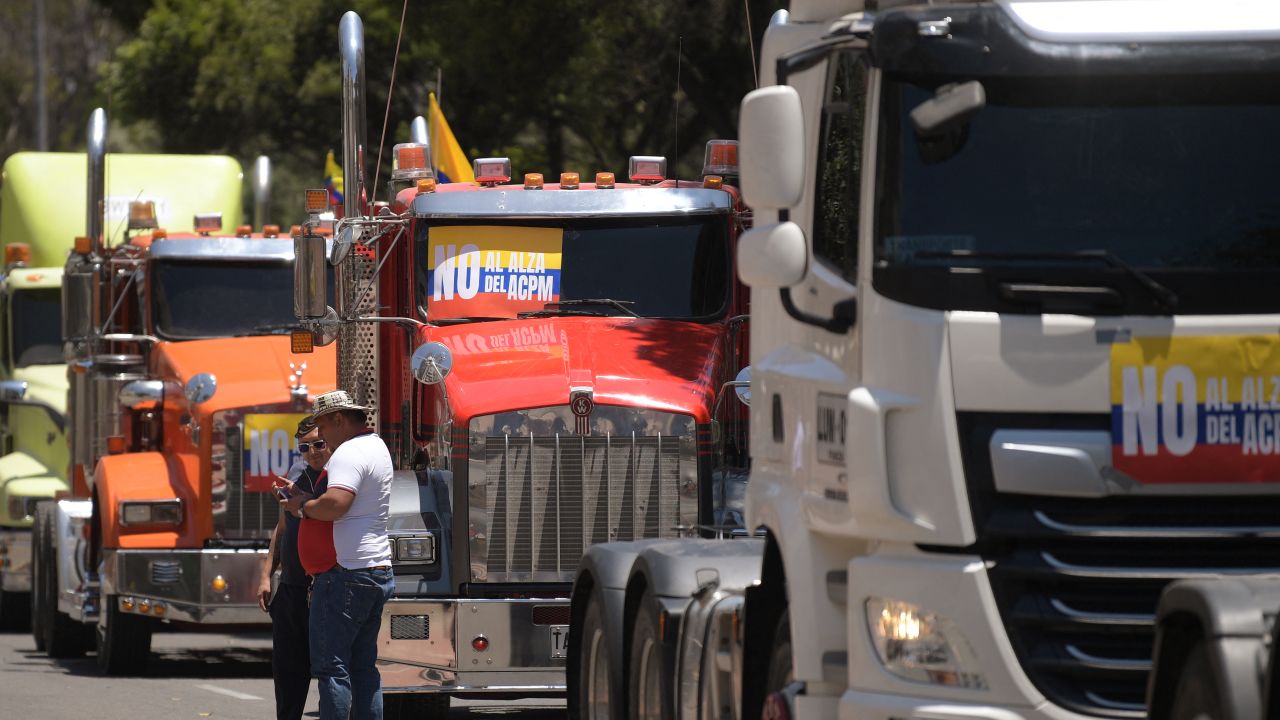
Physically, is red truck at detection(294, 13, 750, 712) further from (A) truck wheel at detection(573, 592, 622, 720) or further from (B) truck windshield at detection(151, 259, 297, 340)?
(B) truck windshield at detection(151, 259, 297, 340)

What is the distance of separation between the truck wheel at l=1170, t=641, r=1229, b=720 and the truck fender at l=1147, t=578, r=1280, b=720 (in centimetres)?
2

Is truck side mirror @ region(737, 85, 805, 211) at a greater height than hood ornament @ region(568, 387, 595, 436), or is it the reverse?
truck side mirror @ region(737, 85, 805, 211)

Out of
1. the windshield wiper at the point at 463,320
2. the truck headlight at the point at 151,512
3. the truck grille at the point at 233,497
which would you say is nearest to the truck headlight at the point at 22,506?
the truck headlight at the point at 151,512

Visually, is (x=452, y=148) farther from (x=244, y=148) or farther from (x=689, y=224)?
(x=244, y=148)

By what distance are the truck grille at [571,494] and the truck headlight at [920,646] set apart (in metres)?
5.17

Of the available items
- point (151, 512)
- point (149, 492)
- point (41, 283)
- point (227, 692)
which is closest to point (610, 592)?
point (227, 692)

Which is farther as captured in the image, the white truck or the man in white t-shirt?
the man in white t-shirt

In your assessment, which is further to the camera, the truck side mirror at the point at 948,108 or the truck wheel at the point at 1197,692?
the truck side mirror at the point at 948,108

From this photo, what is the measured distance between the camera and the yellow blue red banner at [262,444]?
15.2 meters

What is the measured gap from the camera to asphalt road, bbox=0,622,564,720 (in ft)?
45.0

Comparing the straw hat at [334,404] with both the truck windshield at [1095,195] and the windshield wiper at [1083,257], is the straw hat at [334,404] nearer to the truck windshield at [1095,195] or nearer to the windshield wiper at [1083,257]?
the truck windshield at [1095,195]

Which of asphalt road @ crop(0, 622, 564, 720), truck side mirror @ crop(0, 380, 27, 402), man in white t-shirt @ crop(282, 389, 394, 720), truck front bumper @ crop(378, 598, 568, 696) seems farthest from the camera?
truck side mirror @ crop(0, 380, 27, 402)

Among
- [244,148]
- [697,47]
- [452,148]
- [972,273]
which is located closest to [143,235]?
[452,148]

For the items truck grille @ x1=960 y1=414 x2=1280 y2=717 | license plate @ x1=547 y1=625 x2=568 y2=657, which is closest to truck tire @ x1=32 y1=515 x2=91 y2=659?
license plate @ x1=547 y1=625 x2=568 y2=657
